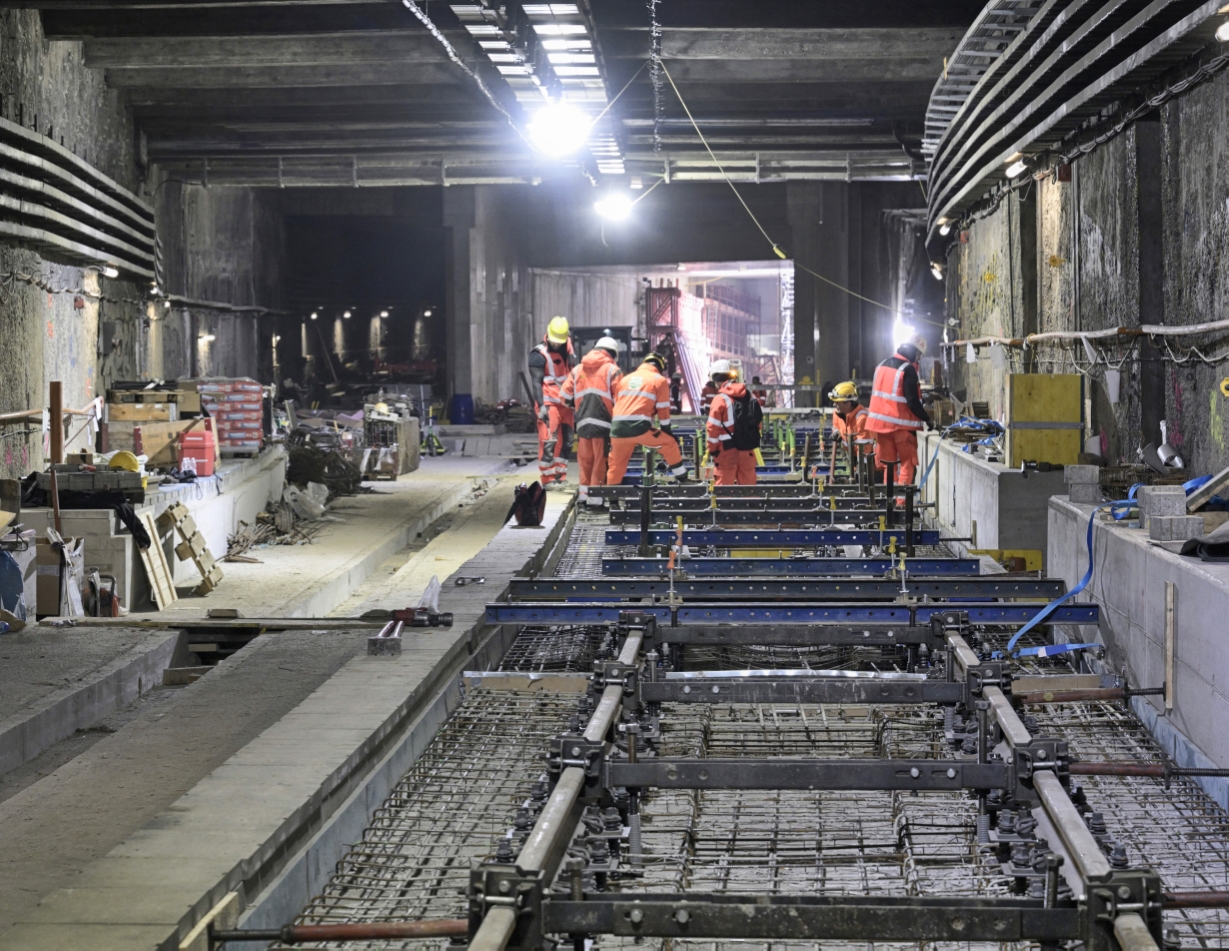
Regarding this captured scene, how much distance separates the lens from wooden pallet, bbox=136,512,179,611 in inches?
468

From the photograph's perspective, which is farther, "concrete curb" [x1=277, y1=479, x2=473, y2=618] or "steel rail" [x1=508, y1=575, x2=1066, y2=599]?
"concrete curb" [x1=277, y1=479, x2=473, y2=618]

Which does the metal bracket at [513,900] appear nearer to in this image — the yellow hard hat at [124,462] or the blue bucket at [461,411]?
the yellow hard hat at [124,462]

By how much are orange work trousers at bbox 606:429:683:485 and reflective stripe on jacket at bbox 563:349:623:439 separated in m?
0.39

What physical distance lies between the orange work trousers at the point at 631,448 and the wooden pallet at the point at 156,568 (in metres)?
4.30

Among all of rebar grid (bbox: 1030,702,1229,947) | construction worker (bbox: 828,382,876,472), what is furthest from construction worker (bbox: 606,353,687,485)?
rebar grid (bbox: 1030,702,1229,947)

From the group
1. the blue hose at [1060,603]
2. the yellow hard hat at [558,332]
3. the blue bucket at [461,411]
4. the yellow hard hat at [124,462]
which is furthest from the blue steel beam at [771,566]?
the blue bucket at [461,411]

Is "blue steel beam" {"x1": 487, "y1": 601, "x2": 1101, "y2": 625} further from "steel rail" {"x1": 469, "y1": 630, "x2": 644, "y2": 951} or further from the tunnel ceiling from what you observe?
the tunnel ceiling

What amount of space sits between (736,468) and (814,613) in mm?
7151

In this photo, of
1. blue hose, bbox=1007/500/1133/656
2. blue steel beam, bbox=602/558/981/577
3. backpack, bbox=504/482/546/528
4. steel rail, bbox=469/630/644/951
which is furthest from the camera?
backpack, bbox=504/482/546/528

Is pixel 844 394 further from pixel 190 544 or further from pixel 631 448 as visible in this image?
pixel 190 544

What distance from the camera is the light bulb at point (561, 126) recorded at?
18.1 metres

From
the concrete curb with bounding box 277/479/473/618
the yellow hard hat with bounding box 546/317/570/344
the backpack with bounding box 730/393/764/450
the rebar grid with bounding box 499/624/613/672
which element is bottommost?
the concrete curb with bounding box 277/479/473/618

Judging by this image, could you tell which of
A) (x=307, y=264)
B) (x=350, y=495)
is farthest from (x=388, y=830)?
(x=307, y=264)

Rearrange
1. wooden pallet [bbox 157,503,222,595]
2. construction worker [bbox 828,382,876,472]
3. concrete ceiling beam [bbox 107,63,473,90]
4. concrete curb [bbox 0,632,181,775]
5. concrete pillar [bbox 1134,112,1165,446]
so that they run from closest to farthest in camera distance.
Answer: concrete curb [bbox 0,632,181,775]
concrete pillar [bbox 1134,112,1165,446]
wooden pallet [bbox 157,503,222,595]
construction worker [bbox 828,382,876,472]
concrete ceiling beam [bbox 107,63,473,90]
